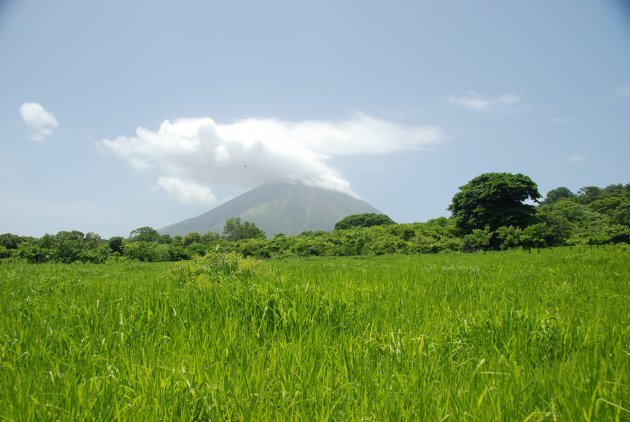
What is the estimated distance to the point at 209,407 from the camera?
6.48 ft

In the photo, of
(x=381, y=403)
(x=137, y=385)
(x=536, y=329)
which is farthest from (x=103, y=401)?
(x=536, y=329)

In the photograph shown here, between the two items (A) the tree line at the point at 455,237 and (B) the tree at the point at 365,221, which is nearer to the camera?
(A) the tree line at the point at 455,237

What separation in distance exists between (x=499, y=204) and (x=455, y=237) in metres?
8.89

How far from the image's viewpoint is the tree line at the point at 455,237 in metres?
33.9

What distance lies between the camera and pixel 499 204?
44.4 m

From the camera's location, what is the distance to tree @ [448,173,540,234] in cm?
4297

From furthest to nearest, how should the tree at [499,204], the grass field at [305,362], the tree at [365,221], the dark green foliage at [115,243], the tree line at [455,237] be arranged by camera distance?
1. the tree at [365,221]
2. the dark green foliage at [115,243]
3. the tree at [499,204]
4. the tree line at [455,237]
5. the grass field at [305,362]

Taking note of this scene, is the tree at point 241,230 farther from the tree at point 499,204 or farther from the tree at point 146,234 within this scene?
the tree at point 499,204

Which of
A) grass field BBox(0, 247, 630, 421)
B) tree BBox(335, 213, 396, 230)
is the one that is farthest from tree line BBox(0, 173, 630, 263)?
tree BBox(335, 213, 396, 230)

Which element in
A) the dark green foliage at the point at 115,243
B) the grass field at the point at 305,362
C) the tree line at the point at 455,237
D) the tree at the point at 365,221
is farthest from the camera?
the tree at the point at 365,221

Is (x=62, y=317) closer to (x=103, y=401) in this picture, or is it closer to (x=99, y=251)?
(x=103, y=401)

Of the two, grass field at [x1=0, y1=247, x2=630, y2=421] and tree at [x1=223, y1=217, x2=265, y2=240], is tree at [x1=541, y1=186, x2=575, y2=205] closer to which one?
tree at [x1=223, y1=217, x2=265, y2=240]

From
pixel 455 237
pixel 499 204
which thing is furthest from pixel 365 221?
pixel 455 237

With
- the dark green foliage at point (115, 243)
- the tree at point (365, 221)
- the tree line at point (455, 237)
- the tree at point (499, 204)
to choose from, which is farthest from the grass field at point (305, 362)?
the tree at point (365, 221)
